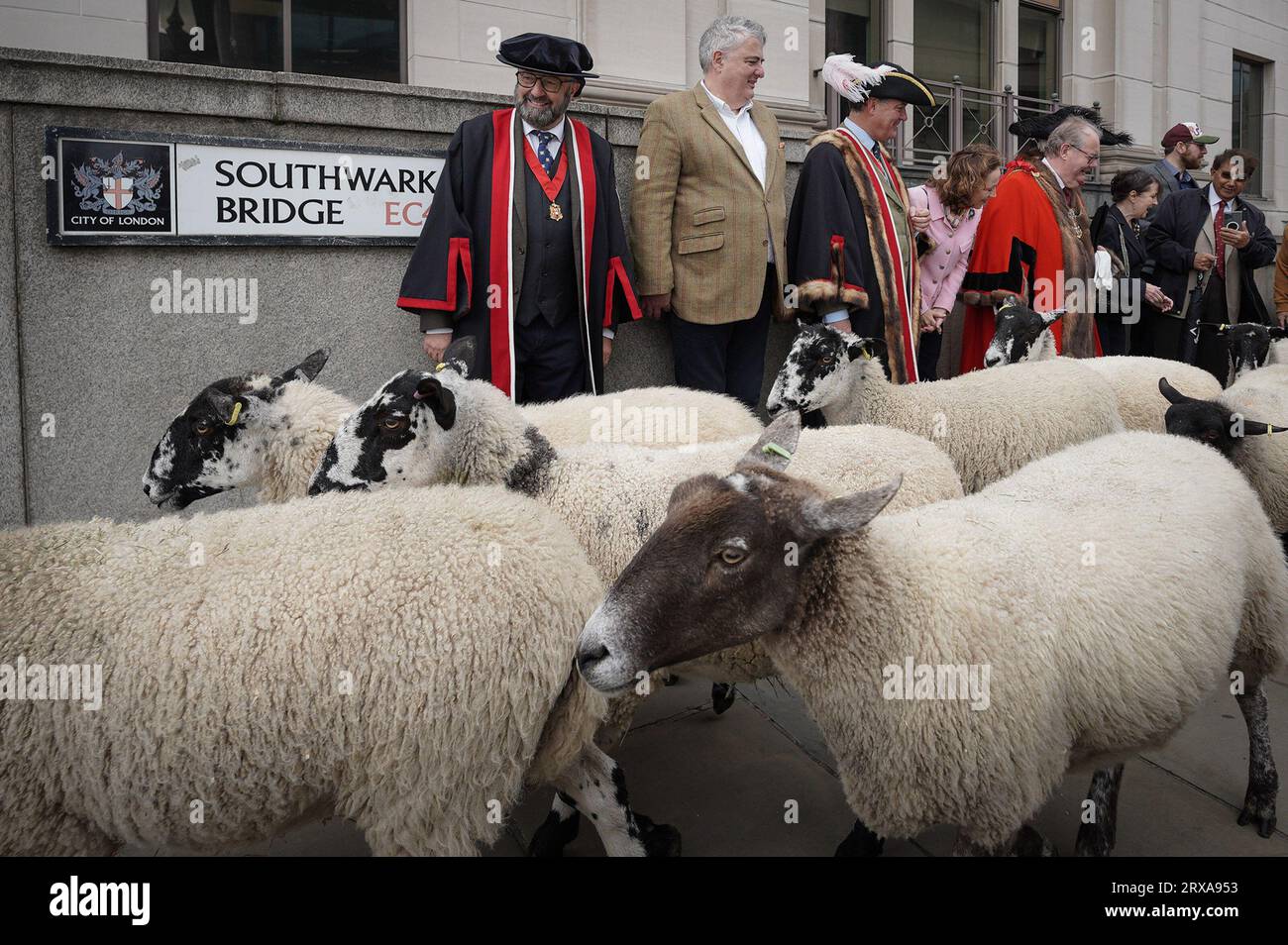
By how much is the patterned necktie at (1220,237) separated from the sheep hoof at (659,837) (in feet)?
25.3

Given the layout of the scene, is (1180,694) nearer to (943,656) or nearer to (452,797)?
(943,656)

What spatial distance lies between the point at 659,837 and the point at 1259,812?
1.93 metres

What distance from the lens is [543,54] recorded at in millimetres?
4016

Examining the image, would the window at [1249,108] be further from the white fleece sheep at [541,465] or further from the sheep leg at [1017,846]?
the sheep leg at [1017,846]

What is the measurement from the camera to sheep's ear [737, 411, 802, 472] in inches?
92.4

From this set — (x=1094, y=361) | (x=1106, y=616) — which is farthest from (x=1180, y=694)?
(x=1094, y=361)

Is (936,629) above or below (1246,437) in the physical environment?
below

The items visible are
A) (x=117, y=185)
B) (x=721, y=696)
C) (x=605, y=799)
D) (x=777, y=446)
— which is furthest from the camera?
(x=117, y=185)

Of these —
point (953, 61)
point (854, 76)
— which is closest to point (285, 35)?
point (854, 76)

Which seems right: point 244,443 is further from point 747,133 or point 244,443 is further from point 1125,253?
point 1125,253

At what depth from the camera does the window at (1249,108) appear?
54.8ft

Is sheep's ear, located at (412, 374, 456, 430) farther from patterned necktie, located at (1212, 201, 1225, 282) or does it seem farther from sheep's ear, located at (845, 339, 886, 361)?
patterned necktie, located at (1212, 201, 1225, 282)

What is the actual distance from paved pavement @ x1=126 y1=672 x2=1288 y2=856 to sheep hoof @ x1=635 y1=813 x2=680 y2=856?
108mm

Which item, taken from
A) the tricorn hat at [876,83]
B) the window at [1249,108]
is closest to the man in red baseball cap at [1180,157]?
the tricorn hat at [876,83]
